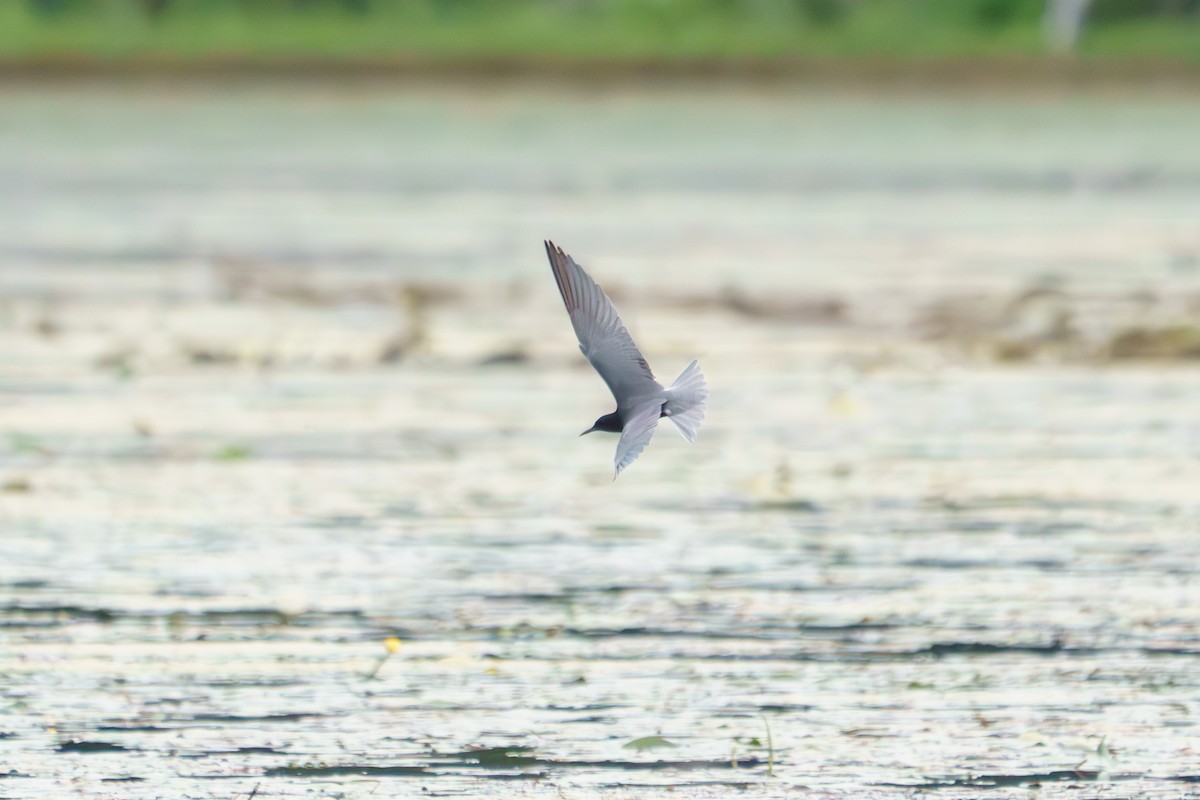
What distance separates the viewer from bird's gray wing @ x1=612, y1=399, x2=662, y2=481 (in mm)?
2393

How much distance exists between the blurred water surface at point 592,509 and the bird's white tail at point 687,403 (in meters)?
0.45

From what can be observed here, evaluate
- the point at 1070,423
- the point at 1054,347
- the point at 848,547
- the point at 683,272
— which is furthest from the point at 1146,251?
the point at 848,547

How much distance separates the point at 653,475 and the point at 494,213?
Answer: 5.38m

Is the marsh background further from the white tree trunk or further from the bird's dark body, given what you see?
the white tree trunk

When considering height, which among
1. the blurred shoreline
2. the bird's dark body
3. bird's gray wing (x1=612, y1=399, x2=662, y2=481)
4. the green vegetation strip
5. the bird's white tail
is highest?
the green vegetation strip

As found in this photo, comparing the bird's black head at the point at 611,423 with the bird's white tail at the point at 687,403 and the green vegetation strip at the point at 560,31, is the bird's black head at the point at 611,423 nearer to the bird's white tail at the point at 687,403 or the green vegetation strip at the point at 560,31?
the bird's white tail at the point at 687,403

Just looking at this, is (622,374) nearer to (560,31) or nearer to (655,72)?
(655,72)

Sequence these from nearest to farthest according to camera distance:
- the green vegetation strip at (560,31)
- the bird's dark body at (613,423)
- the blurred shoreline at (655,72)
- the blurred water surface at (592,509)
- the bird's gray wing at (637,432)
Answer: the bird's gray wing at (637,432) → the bird's dark body at (613,423) → the blurred water surface at (592,509) → the blurred shoreline at (655,72) → the green vegetation strip at (560,31)

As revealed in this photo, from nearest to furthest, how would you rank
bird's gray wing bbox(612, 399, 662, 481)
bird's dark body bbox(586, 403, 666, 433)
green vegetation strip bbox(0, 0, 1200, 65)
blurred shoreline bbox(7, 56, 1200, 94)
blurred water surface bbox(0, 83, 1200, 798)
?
bird's gray wing bbox(612, 399, 662, 481), bird's dark body bbox(586, 403, 666, 433), blurred water surface bbox(0, 83, 1200, 798), blurred shoreline bbox(7, 56, 1200, 94), green vegetation strip bbox(0, 0, 1200, 65)

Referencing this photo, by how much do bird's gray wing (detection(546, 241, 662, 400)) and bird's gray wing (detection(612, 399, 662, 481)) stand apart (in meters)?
0.03

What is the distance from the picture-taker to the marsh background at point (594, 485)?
291 cm

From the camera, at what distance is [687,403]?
8.59ft

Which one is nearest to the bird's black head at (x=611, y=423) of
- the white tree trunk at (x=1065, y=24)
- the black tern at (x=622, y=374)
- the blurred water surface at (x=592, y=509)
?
the black tern at (x=622, y=374)

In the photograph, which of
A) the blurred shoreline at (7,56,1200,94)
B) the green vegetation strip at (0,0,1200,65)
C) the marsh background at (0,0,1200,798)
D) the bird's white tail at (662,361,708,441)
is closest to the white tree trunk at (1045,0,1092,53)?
the green vegetation strip at (0,0,1200,65)
